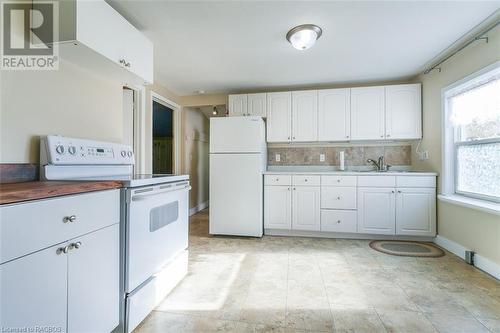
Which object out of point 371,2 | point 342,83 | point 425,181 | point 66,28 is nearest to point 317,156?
point 342,83

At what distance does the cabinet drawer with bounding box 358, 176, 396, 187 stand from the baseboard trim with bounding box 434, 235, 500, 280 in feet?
2.74

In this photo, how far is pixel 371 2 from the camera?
71.5 inches

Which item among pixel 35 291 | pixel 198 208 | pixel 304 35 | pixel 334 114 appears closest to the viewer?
pixel 35 291

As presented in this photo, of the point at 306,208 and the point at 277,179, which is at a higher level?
the point at 277,179

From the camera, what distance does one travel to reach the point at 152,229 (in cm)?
167

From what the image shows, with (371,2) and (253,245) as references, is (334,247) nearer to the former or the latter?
(253,245)

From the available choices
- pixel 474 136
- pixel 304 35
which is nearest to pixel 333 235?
pixel 474 136

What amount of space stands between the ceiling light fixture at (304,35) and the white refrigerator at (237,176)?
1312mm

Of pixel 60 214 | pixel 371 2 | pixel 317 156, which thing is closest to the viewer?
pixel 60 214

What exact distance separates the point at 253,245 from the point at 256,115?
1.90 m

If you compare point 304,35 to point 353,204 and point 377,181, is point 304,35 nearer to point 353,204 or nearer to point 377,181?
point 377,181

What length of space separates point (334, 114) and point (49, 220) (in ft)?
11.3

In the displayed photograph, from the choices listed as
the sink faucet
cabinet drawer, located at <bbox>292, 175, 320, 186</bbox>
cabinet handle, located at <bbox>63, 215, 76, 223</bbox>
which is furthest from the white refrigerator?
cabinet handle, located at <bbox>63, 215, 76, 223</bbox>

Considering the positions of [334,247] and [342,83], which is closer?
[334,247]
